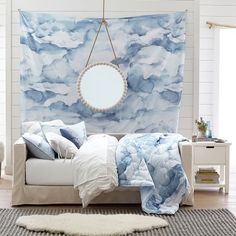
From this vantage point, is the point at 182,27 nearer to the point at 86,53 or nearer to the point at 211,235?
the point at 86,53

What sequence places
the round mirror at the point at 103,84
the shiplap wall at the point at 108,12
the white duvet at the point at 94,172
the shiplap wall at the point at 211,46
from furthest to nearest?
the shiplap wall at the point at 211,46
the shiplap wall at the point at 108,12
the round mirror at the point at 103,84
the white duvet at the point at 94,172

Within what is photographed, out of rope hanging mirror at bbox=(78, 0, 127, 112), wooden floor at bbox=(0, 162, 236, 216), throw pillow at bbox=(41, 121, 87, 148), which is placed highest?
rope hanging mirror at bbox=(78, 0, 127, 112)

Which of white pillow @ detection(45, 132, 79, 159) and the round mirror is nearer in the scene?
white pillow @ detection(45, 132, 79, 159)

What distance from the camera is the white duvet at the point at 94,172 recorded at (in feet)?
14.7

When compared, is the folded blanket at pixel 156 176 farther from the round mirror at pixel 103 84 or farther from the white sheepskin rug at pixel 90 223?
the round mirror at pixel 103 84

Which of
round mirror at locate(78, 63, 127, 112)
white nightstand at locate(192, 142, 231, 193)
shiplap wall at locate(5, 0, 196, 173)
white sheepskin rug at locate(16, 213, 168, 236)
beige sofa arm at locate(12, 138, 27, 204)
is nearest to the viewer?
white sheepskin rug at locate(16, 213, 168, 236)

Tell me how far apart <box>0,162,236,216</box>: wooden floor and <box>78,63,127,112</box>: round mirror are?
1.38 meters

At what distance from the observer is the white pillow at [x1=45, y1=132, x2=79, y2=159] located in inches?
192

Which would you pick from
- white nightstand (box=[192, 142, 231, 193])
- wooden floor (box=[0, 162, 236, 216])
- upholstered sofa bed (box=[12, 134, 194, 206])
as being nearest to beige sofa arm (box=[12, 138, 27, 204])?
upholstered sofa bed (box=[12, 134, 194, 206])

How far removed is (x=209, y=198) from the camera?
515 centimetres

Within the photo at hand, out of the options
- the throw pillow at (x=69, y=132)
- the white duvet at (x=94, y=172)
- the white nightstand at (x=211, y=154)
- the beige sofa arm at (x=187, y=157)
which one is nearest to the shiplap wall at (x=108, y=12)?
the white nightstand at (x=211, y=154)

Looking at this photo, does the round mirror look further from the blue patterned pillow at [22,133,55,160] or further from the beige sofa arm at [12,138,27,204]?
the beige sofa arm at [12,138,27,204]

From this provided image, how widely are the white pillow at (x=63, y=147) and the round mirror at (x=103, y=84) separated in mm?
1249

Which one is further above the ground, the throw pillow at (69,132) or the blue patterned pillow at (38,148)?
the throw pillow at (69,132)
